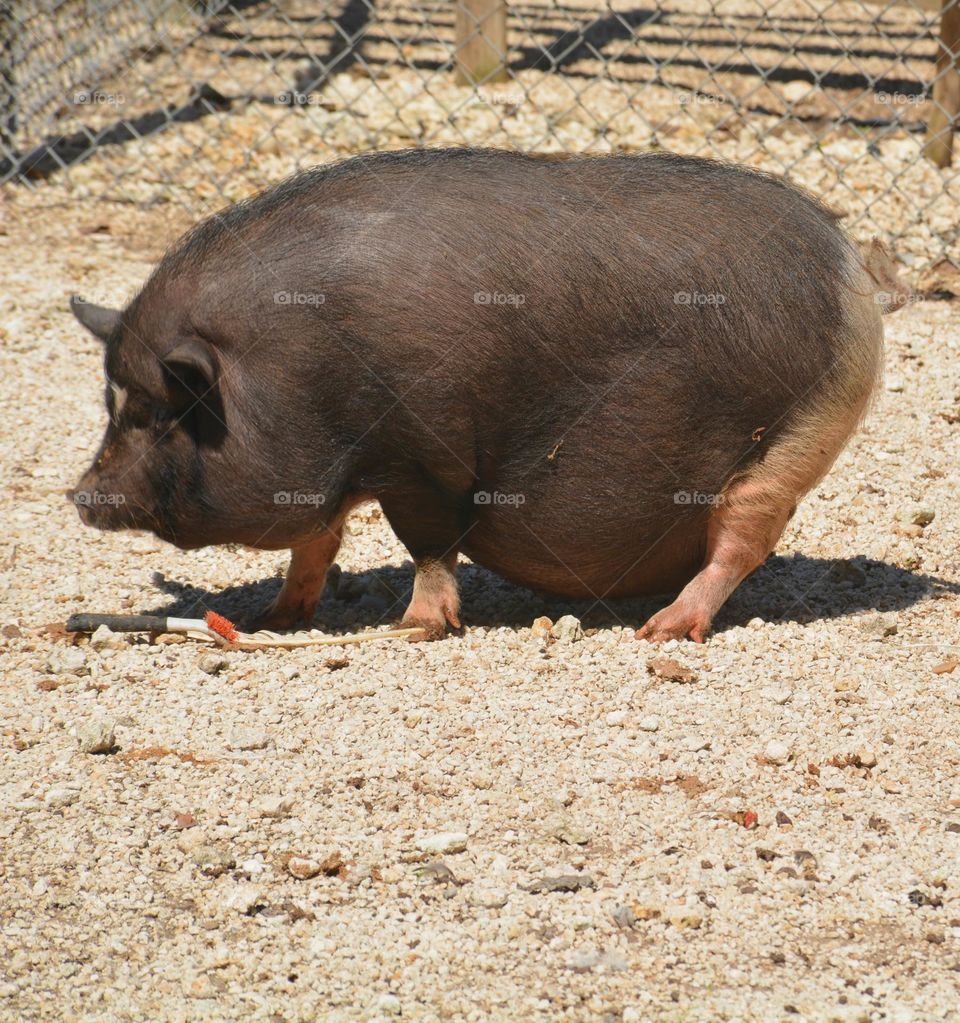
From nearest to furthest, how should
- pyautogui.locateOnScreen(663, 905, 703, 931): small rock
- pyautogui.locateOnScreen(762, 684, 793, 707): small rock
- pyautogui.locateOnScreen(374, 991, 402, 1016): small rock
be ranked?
pyautogui.locateOnScreen(374, 991, 402, 1016): small rock < pyautogui.locateOnScreen(663, 905, 703, 931): small rock < pyautogui.locateOnScreen(762, 684, 793, 707): small rock

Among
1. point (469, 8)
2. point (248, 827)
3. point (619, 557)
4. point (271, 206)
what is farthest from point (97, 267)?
point (248, 827)

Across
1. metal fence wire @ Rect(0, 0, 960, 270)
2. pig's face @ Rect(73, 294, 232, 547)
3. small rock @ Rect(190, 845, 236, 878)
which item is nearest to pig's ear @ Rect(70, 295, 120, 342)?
pig's face @ Rect(73, 294, 232, 547)

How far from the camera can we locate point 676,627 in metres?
4.76

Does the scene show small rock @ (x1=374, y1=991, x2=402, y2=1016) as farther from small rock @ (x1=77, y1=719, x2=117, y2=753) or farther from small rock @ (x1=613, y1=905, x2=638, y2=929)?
small rock @ (x1=77, y1=719, x2=117, y2=753)

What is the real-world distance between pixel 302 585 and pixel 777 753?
1.92 metres

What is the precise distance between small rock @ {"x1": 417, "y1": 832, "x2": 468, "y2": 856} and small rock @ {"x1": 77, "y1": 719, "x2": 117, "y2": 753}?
3.35 ft

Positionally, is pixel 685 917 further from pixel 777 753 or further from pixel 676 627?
pixel 676 627

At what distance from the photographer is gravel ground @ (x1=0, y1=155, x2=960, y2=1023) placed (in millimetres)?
3139

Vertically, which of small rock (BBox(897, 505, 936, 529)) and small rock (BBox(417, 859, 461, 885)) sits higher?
small rock (BBox(417, 859, 461, 885))

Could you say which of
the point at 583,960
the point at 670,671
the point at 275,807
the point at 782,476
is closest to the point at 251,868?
the point at 275,807

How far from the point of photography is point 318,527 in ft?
15.3

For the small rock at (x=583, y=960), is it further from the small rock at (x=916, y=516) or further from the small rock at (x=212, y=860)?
the small rock at (x=916, y=516)

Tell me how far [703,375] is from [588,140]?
17.6 feet

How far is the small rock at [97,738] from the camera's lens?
4055mm
